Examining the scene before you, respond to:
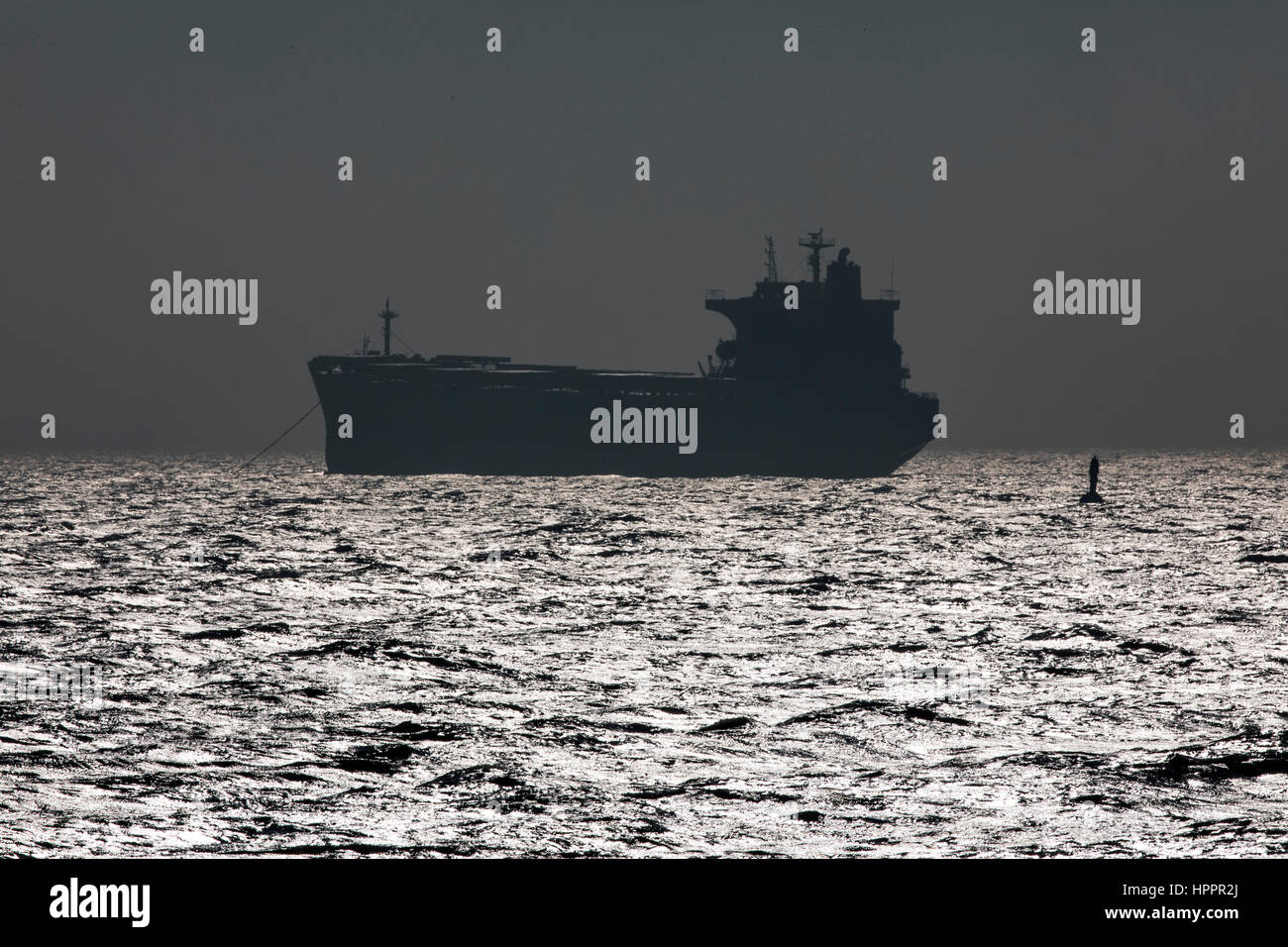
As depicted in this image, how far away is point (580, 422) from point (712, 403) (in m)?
8.34

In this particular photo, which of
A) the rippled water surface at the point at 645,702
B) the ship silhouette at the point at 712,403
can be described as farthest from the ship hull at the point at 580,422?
the rippled water surface at the point at 645,702

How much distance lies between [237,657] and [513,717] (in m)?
4.42

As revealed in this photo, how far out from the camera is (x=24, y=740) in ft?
29.0

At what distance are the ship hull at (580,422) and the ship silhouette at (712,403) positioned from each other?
0.28 ft

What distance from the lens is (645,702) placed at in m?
10.6

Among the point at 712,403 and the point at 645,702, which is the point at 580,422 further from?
the point at 645,702

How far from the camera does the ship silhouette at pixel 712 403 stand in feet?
243

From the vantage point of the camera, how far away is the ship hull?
74562 mm

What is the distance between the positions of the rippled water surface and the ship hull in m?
47.9
